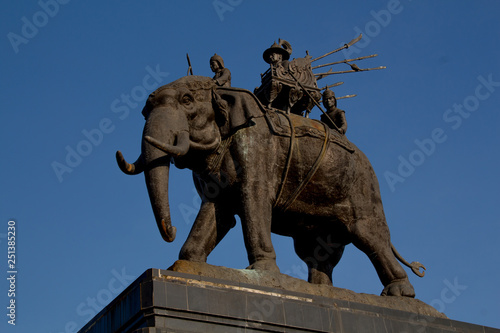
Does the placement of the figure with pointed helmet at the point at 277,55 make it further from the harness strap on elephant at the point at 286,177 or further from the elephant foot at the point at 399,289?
the elephant foot at the point at 399,289

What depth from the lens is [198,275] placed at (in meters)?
8.35

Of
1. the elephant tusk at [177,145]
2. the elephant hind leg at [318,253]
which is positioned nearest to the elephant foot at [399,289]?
the elephant hind leg at [318,253]

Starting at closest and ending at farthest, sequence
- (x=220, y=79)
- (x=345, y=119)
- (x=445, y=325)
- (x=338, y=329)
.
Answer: (x=338, y=329) → (x=445, y=325) → (x=220, y=79) → (x=345, y=119)

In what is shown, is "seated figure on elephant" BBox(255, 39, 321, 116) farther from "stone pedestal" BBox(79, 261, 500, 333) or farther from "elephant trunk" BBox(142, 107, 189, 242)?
"stone pedestal" BBox(79, 261, 500, 333)

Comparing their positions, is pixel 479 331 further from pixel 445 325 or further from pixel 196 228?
pixel 196 228

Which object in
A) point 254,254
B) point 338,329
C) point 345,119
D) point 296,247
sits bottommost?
point 338,329

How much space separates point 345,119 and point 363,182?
117 cm

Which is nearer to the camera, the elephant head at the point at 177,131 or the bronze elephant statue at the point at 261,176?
the elephant head at the point at 177,131

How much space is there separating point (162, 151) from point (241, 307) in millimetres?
2207

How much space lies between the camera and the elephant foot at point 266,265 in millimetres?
9156

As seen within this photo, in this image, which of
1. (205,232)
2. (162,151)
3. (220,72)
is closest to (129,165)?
(162,151)

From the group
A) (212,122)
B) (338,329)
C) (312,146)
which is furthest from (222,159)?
(338,329)

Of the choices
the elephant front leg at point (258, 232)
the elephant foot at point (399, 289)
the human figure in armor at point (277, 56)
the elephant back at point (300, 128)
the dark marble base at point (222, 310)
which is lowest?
the dark marble base at point (222, 310)

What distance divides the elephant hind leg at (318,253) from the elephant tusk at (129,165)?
9.18 feet
